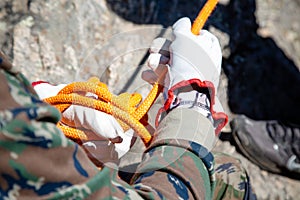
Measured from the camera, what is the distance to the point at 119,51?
137 cm

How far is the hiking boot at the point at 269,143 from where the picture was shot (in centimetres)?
171

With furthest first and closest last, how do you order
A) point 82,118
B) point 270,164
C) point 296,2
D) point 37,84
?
point 296,2, point 270,164, point 37,84, point 82,118

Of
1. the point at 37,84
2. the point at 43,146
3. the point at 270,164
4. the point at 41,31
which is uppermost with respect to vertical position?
the point at 43,146

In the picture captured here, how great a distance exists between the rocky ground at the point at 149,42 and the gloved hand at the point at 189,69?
Result: 0.12 metres

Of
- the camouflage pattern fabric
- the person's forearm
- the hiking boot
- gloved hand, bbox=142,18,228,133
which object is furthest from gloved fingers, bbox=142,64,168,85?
the hiking boot

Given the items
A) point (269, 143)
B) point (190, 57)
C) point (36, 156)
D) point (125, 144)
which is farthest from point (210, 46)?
point (269, 143)

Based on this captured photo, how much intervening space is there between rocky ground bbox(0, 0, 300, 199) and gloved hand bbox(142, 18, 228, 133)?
0.12m

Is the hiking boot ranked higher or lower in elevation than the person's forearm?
lower

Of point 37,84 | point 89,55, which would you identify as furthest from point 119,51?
point 37,84

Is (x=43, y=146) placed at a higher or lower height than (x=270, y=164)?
higher

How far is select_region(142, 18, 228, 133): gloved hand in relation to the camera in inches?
38.9

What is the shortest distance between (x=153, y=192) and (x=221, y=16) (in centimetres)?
125

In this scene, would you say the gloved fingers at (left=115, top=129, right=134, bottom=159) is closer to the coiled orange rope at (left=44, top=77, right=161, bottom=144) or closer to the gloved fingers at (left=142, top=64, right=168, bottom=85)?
the coiled orange rope at (left=44, top=77, right=161, bottom=144)

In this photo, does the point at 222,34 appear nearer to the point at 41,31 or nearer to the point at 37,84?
the point at 41,31
